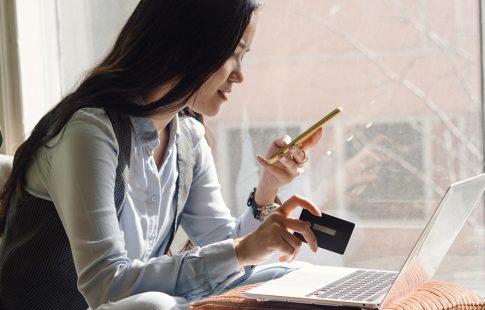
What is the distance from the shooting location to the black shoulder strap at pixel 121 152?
1373mm

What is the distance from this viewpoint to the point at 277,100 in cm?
195

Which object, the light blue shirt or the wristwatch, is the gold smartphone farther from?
the light blue shirt

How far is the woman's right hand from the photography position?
1.25 metres

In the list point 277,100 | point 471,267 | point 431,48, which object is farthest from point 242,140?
point 471,267

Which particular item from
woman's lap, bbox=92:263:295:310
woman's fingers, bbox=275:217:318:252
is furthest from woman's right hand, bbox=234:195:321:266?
woman's lap, bbox=92:263:295:310

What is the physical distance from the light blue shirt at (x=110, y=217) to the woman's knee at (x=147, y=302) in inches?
3.4

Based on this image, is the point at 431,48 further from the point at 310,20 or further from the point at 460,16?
the point at 310,20

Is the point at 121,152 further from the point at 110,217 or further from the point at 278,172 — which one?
the point at 278,172

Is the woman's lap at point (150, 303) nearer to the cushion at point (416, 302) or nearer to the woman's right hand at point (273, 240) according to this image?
the cushion at point (416, 302)

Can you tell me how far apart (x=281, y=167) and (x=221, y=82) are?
211 mm

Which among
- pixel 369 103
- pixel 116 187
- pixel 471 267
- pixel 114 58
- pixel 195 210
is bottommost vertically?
pixel 471 267

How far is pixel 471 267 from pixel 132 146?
918 millimetres

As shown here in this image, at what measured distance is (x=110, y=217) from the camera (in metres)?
1.28

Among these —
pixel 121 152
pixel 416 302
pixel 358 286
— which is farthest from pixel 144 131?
pixel 416 302
